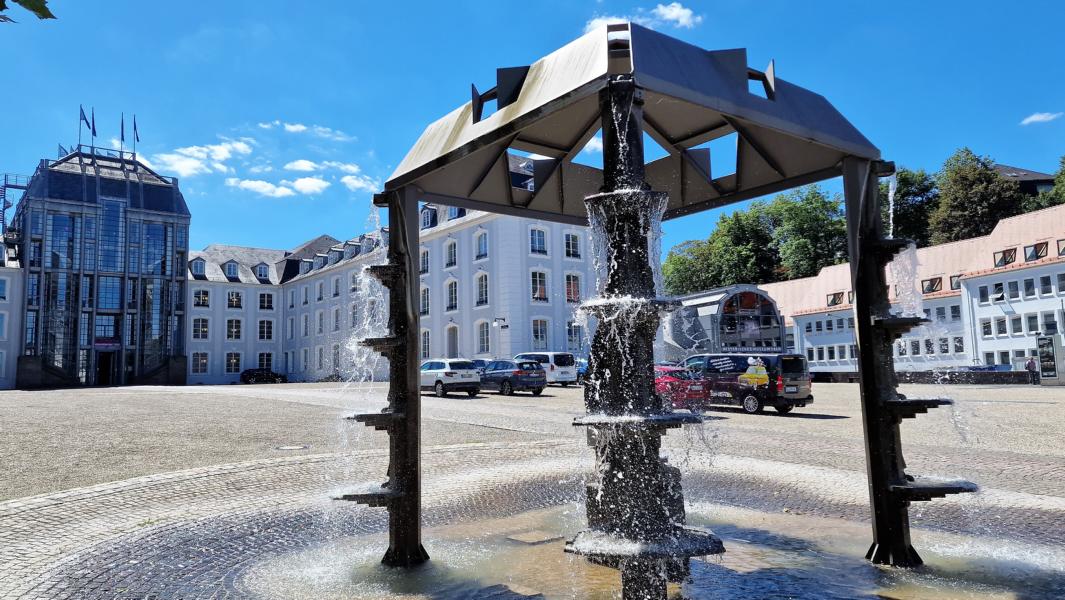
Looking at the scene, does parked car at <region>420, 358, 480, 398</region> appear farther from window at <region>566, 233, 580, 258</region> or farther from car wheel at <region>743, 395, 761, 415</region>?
window at <region>566, 233, 580, 258</region>

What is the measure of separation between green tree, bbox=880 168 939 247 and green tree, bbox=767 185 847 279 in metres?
4.79

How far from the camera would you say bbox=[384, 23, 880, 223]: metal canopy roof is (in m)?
3.49

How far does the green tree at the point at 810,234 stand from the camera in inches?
2420

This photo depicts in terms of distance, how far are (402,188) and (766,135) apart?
2.61 meters

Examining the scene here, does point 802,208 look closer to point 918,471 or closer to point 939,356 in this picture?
point 939,356

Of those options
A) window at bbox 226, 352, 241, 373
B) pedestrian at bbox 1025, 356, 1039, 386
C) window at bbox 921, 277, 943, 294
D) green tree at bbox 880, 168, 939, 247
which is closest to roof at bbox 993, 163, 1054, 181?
green tree at bbox 880, 168, 939, 247

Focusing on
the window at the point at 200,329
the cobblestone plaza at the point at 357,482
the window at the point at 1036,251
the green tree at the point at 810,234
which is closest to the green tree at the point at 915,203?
→ the green tree at the point at 810,234

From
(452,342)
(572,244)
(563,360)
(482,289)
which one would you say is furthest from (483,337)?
(563,360)

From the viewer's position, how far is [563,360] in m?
32.8

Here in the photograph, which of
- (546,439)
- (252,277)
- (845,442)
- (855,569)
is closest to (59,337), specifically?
(252,277)

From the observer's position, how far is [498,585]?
4129 mm

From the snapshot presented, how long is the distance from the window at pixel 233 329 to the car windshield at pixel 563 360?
39.8 m

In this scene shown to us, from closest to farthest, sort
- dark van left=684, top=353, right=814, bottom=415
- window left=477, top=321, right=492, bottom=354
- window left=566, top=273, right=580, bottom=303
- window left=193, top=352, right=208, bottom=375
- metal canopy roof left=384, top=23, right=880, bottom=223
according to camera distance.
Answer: metal canopy roof left=384, top=23, right=880, bottom=223 < dark van left=684, top=353, right=814, bottom=415 < window left=477, top=321, right=492, bottom=354 < window left=566, top=273, right=580, bottom=303 < window left=193, top=352, right=208, bottom=375

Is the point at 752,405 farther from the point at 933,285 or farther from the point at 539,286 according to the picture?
the point at 933,285
